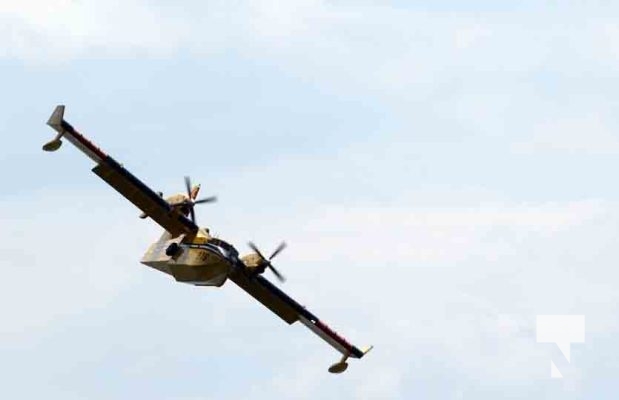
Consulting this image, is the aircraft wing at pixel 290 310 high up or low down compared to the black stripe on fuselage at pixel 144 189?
down

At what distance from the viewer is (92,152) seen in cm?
13325

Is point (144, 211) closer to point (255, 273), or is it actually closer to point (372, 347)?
point (255, 273)

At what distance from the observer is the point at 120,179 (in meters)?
134

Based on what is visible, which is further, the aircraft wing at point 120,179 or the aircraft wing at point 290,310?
the aircraft wing at point 290,310

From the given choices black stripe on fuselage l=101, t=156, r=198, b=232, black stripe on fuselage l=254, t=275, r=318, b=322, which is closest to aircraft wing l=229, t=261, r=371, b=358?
black stripe on fuselage l=254, t=275, r=318, b=322

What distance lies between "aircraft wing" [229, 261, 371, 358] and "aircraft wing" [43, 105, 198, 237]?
8361 mm

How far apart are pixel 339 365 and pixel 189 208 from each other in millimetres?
18284

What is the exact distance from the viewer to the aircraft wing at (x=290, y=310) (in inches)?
5595

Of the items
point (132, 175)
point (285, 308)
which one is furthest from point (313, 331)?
point (132, 175)

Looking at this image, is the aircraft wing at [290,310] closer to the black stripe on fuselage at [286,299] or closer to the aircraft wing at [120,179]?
the black stripe on fuselage at [286,299]

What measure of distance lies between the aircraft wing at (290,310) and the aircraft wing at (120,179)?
836 cm

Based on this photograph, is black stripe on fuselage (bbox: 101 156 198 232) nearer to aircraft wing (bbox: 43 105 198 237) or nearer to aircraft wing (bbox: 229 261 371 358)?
aircraft wing (bbox: 43 105 198 237)

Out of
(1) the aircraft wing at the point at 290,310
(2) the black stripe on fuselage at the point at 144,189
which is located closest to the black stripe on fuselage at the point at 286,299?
(1) the aircraft wing at the point at 290,310

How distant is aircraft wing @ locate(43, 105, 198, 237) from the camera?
133m
